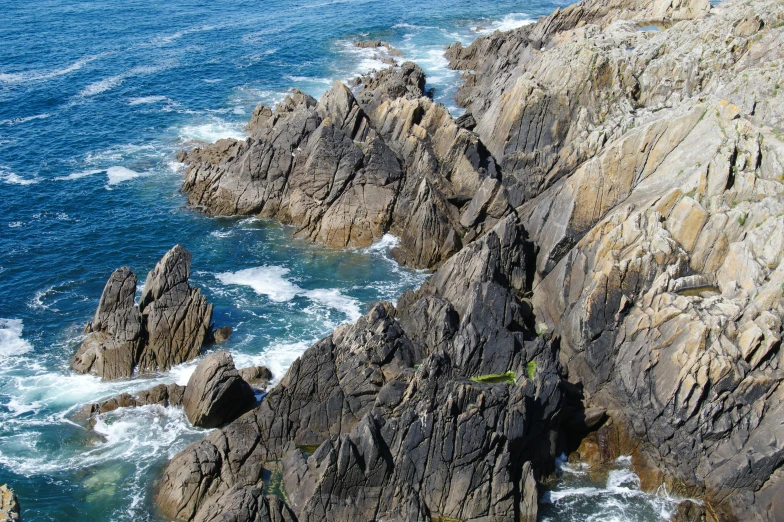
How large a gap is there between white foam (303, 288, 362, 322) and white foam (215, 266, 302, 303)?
5.58 feet

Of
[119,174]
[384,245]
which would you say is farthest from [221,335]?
[119,174]

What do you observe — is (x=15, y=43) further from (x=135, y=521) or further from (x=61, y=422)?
(x=135, y=521)

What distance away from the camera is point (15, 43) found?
125 m

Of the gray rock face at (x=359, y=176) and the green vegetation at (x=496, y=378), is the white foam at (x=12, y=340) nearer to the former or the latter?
the gray rock face at (x=359, y=176)

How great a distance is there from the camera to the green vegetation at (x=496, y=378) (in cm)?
4716

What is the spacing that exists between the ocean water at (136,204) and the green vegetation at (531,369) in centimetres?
789

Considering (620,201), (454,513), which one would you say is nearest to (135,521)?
(454,513)

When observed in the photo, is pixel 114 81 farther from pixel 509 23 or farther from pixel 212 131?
pixel 509 23

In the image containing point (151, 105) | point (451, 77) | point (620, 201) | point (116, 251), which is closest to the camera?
point (620, 201)

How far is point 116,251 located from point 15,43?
249ft

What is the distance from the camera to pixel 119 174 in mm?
86062

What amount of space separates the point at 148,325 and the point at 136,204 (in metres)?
28.8

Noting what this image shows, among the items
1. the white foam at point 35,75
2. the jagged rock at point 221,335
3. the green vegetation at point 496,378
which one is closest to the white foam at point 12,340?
the jagged rock at point 221,335

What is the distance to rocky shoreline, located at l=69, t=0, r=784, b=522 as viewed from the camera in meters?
41.5
